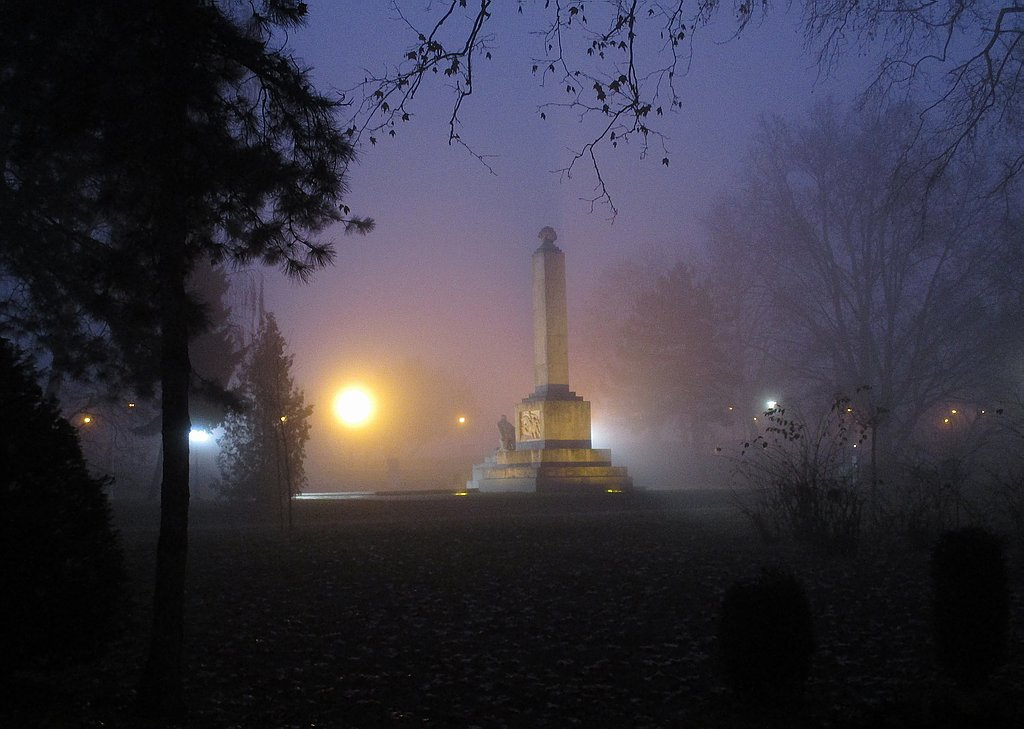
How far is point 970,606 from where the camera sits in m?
5.89

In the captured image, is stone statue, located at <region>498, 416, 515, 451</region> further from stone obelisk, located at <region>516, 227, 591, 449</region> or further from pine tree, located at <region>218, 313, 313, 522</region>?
pine tree, located at <region>218, 313, 313, 522</region>

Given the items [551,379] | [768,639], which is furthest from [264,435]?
[768,639]

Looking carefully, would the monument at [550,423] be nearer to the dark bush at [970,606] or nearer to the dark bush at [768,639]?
the dark bush at [970,606]

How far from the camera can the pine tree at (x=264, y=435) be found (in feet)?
79.2

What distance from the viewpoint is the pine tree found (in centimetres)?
2414

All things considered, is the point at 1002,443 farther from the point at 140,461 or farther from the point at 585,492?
the point at 140,461

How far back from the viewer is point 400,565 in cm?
1241

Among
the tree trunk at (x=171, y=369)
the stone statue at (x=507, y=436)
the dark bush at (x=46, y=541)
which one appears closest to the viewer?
the dark bush at (x=46, y=541)

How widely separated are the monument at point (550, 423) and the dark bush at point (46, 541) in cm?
2541

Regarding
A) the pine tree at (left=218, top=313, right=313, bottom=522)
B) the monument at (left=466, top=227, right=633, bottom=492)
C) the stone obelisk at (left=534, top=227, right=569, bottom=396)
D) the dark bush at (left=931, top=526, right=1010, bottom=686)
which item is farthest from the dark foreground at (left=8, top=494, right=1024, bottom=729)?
the stone obelisk at (left=534, top=227, right=569, bottom=396)

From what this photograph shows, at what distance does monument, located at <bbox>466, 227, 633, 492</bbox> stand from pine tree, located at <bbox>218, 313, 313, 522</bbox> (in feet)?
27.4

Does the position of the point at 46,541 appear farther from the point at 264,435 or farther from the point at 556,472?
the point at 556,472

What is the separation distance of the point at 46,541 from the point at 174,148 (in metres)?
2.76

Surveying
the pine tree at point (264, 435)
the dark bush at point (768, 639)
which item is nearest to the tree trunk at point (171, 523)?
the dark bush at point (768, 639)
